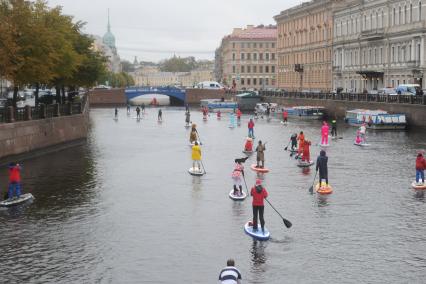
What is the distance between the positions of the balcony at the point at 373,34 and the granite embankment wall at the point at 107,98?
5539 cm

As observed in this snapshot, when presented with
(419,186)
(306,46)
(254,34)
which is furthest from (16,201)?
(254,34)

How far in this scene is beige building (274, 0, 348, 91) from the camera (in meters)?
128

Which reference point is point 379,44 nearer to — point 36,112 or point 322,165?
point 36,112

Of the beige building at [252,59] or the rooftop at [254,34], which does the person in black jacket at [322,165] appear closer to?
the beige building at [252,59]

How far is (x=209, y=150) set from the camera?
5341 centimetres

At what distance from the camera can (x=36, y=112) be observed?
51844 millimetres

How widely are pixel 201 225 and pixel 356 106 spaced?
6335 cm

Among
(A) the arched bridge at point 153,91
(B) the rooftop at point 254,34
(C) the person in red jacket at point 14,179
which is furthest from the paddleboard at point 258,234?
(B) the rooftop at point 254,34

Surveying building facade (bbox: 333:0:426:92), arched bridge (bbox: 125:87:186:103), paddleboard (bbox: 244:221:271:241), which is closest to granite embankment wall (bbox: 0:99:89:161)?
paddleboard (bbox: 244:221:271:241)

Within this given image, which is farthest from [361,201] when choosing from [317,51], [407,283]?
A: [317,51]

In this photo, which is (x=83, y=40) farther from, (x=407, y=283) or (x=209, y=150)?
(x=407, y=283)

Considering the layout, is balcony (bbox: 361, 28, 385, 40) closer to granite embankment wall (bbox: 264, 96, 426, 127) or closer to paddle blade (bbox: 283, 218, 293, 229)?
granite embankment wall (bbox: 264, 96, 426, 127)

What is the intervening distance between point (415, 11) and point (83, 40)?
40.7 metres

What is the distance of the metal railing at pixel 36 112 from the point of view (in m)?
45.6
